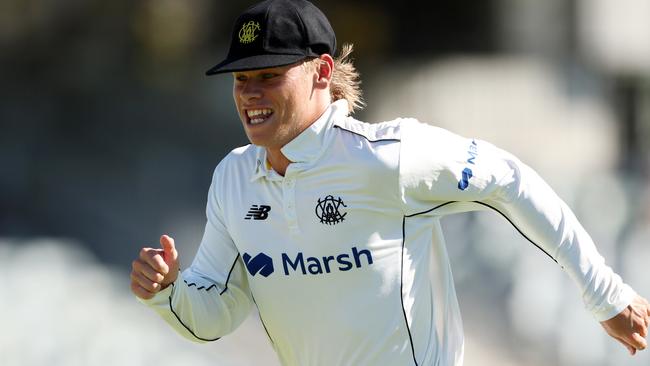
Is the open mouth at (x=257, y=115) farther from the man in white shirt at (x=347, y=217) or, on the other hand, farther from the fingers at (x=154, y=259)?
the fingers at (x=154, y=259)

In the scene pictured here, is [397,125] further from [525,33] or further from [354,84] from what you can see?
[525,33]

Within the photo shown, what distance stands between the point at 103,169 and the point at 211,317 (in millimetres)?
10684

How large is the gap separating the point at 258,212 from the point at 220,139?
1165 cm

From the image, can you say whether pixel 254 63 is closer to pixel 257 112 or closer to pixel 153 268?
pixel 257 112

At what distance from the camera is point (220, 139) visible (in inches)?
607

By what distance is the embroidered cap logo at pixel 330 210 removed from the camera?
3.72 metres

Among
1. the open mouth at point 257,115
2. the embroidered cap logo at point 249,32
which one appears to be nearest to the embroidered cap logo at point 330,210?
the open mouth at point 257,115

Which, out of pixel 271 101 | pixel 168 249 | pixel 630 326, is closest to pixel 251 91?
pixel 271 101

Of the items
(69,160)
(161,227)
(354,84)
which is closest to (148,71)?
(69,160)

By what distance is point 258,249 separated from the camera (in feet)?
12.6

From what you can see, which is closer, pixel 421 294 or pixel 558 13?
pixel 421 294

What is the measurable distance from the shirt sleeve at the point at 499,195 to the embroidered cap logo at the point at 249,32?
55cm

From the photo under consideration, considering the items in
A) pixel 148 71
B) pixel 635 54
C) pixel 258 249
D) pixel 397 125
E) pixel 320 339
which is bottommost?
pixel 635 54

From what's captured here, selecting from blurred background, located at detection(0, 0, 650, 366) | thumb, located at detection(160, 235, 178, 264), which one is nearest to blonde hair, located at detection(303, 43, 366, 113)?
thumb, located at detection(160, 235, 178, 264)
